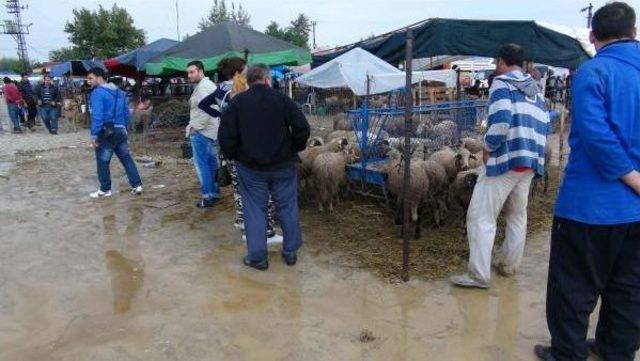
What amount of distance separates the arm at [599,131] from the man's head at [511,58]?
3.90ft

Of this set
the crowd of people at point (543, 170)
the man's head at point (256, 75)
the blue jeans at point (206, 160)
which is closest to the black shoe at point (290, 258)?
the crowd of people at point (543, 170)

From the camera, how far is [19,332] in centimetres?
361

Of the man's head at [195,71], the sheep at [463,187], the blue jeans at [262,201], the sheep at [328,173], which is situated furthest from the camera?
the man's head at [195,71]

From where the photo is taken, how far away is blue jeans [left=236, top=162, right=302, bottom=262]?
4504 millimetres

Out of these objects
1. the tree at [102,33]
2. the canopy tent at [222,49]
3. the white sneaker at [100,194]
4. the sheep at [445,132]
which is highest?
the tree at [102,33]

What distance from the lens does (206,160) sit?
259 inches

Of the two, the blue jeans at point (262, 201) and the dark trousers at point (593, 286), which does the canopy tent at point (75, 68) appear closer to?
the blue jeans at point (262, 201)

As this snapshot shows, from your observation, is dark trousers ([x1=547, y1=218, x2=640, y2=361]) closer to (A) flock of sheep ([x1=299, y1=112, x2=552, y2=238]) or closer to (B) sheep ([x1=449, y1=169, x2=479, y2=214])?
(A) flock of sheep ([x1=299, y1=112, x2=552, y2=238])

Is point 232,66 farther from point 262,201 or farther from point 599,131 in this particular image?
point 599,131

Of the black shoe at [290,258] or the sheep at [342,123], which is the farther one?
the sheep at [342,123]

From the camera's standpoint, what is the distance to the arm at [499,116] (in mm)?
3691

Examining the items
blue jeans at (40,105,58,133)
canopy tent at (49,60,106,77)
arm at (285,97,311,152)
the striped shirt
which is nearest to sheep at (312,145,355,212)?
arm at (285,97,311,152)

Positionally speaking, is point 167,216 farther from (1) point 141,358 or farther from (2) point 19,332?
(1) point 141,358

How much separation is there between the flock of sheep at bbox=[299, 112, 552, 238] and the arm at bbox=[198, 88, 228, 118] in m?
1.38
